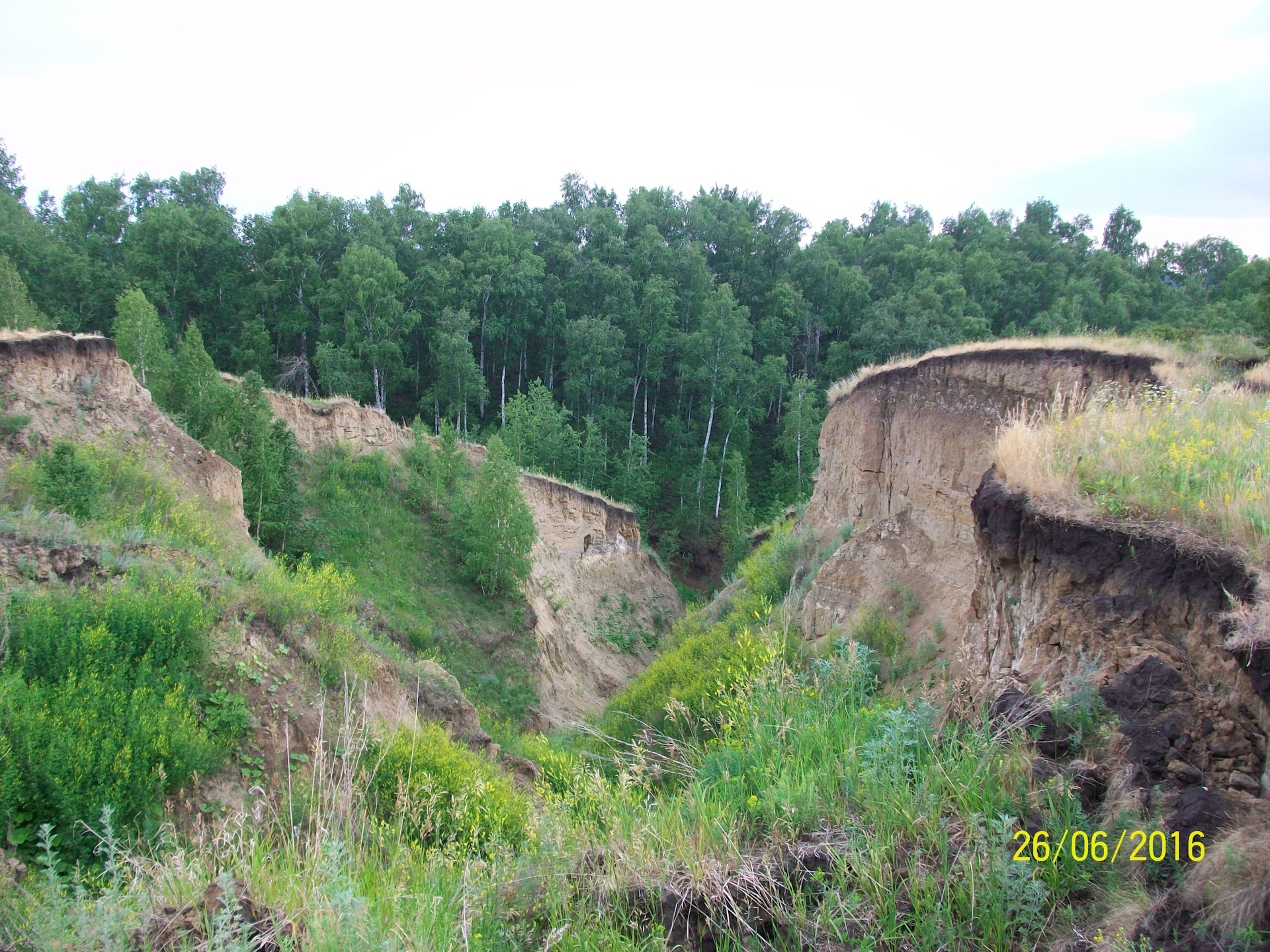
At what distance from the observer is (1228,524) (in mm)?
4141

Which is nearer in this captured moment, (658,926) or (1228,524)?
(658,926)

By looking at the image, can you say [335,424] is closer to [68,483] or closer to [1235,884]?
[68,483]

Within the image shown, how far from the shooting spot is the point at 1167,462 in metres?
4.91

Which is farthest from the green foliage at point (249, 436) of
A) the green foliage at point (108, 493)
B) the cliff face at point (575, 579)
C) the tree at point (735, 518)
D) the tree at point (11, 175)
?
the tree at point (11, 175)

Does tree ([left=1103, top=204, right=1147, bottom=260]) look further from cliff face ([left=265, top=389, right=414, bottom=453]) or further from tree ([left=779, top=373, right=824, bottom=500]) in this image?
cliff face ([left=265, top=389, right=414, bottom=453])

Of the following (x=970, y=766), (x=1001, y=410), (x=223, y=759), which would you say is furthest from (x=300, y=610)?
(x=1001, y=410)

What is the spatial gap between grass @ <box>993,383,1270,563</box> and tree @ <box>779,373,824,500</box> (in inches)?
1497

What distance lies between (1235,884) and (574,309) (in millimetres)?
51816

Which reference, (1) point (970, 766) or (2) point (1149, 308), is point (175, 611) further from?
(2) point (1149, 308)

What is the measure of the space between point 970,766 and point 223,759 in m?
6.76

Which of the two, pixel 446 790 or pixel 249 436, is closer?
pixel 446 790

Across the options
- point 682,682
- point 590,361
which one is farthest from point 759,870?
point 590,361

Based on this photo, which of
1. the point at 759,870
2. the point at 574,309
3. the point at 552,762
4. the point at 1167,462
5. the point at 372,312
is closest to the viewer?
the point at 759,870
